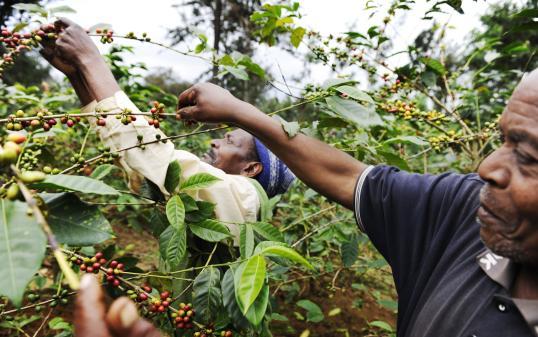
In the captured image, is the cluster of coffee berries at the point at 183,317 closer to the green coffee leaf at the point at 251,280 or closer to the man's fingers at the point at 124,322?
the green coffee leaf at the point at 251,280

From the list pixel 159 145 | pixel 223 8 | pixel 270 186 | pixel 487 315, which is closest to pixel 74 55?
pixel 159 145

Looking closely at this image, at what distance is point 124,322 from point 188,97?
1.00 metres

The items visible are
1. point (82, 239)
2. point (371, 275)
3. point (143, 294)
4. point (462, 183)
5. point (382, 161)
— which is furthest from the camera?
point (371, 275)

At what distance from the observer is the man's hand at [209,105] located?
1291mm

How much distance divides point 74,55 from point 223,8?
362 inches

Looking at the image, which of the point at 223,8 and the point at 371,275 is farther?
the point at 223,8

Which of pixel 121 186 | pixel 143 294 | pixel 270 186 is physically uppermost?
pixel 143 294

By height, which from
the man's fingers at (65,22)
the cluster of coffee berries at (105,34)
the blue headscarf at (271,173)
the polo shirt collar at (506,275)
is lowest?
the blue headscarf at (271,173)

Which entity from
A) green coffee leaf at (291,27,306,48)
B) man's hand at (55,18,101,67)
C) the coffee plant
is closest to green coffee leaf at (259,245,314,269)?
the coffee plant

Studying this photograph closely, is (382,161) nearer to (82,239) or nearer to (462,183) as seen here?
(462,183)

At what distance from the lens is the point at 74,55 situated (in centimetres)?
147

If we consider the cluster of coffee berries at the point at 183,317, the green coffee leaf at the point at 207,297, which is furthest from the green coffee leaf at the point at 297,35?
the cluster of coffee berries at the point at 183,317

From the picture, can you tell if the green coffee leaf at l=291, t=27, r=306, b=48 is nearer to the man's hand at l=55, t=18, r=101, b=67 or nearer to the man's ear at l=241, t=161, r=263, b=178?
the man's ear at l=241, t=161, r=263, b=178

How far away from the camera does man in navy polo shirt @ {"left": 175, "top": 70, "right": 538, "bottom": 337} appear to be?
101 cm
